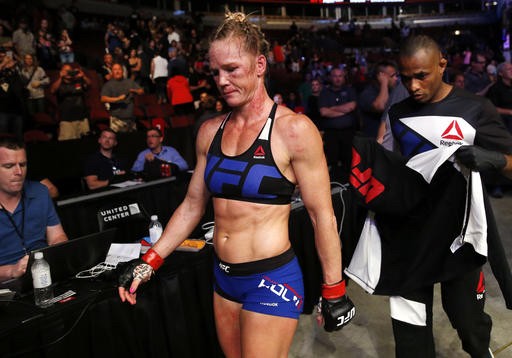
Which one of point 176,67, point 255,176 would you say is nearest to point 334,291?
point 255,176

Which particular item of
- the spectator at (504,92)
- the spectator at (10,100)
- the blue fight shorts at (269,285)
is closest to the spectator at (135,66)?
the spectator at (10,100)

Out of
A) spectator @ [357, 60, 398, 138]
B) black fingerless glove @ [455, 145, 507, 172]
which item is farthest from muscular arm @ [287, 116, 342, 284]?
spectator @ [357, 60, 398, 138]

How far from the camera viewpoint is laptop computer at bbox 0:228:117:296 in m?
2.40

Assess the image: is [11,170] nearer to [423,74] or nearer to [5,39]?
[423,74]

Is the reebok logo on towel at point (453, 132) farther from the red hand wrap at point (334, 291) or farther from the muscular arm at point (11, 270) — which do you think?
the muscular arm at point (11, 270)

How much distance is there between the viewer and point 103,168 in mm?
5406

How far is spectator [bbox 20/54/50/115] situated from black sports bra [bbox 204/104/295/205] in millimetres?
6990

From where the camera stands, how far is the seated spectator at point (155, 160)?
18.2 ft

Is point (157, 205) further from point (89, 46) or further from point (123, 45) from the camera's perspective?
point (89, 46)

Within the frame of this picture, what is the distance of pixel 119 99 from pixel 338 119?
11.5 ft

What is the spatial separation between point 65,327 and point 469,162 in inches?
76.0

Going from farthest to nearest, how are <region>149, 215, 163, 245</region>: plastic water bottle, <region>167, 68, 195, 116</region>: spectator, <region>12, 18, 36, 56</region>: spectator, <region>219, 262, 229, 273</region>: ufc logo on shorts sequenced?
<region>167, 68, 195, 116</region>: spectator, <region>12, 18, 36, 56</region>: spectator, <region>149, 215, 163, 245</region>: plastic water bottle, <region>219, 262, 229, 273</region>: ufc logo on shorts

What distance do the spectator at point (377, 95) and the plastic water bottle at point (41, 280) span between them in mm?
4440

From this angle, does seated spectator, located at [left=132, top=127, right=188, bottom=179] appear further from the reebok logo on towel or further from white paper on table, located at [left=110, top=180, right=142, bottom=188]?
the reebok logo on towel
